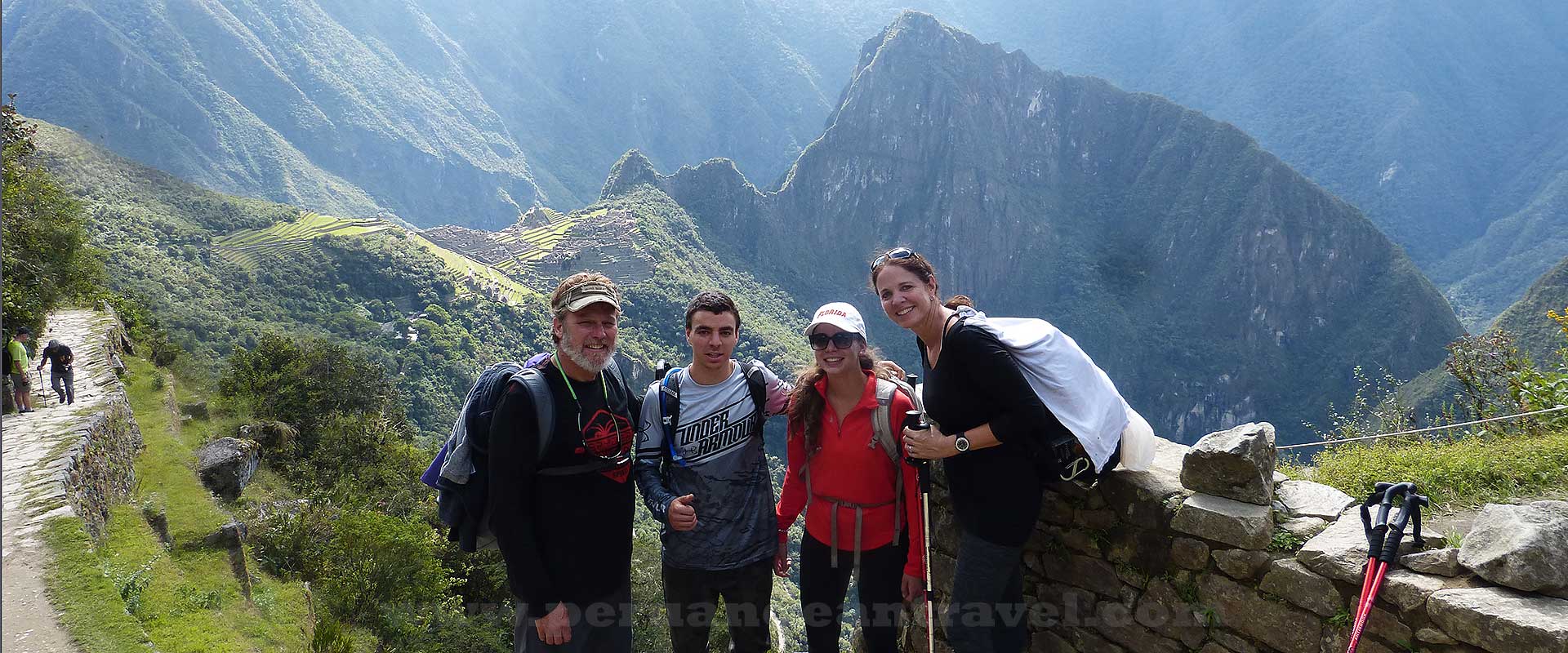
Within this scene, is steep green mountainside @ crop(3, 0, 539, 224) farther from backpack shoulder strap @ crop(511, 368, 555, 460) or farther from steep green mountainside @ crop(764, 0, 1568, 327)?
steep green mountainside @ crop(764, 0, 1568, 327)

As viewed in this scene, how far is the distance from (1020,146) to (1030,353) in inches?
6601

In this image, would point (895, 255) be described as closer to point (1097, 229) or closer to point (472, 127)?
point (1097, 229)

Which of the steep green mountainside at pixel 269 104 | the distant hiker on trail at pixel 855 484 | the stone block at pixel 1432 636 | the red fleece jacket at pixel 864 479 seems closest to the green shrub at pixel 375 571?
the distant hiker on trail at pixel 855 484

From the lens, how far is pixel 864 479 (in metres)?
3.51

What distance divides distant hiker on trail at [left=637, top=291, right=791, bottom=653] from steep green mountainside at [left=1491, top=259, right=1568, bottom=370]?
47.8 meters

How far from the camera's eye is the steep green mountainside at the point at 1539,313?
3925 centimetres

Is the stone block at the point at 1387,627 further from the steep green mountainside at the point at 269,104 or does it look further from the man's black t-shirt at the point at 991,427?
the steep green mountainside at the point at 269,104

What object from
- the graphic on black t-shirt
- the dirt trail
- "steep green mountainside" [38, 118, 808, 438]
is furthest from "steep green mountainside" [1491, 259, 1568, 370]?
the dirt trail

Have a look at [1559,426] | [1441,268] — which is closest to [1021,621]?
[1559,426]

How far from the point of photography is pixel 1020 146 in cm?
15825

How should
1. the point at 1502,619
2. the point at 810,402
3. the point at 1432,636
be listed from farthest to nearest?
the point at 810,402 < the point at 1432,636 < the point at 1502,619

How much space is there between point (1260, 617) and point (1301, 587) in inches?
9.7

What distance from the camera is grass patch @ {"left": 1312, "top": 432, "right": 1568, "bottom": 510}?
3.36m

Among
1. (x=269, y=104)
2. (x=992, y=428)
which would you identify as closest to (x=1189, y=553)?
(x=992, y=428)
